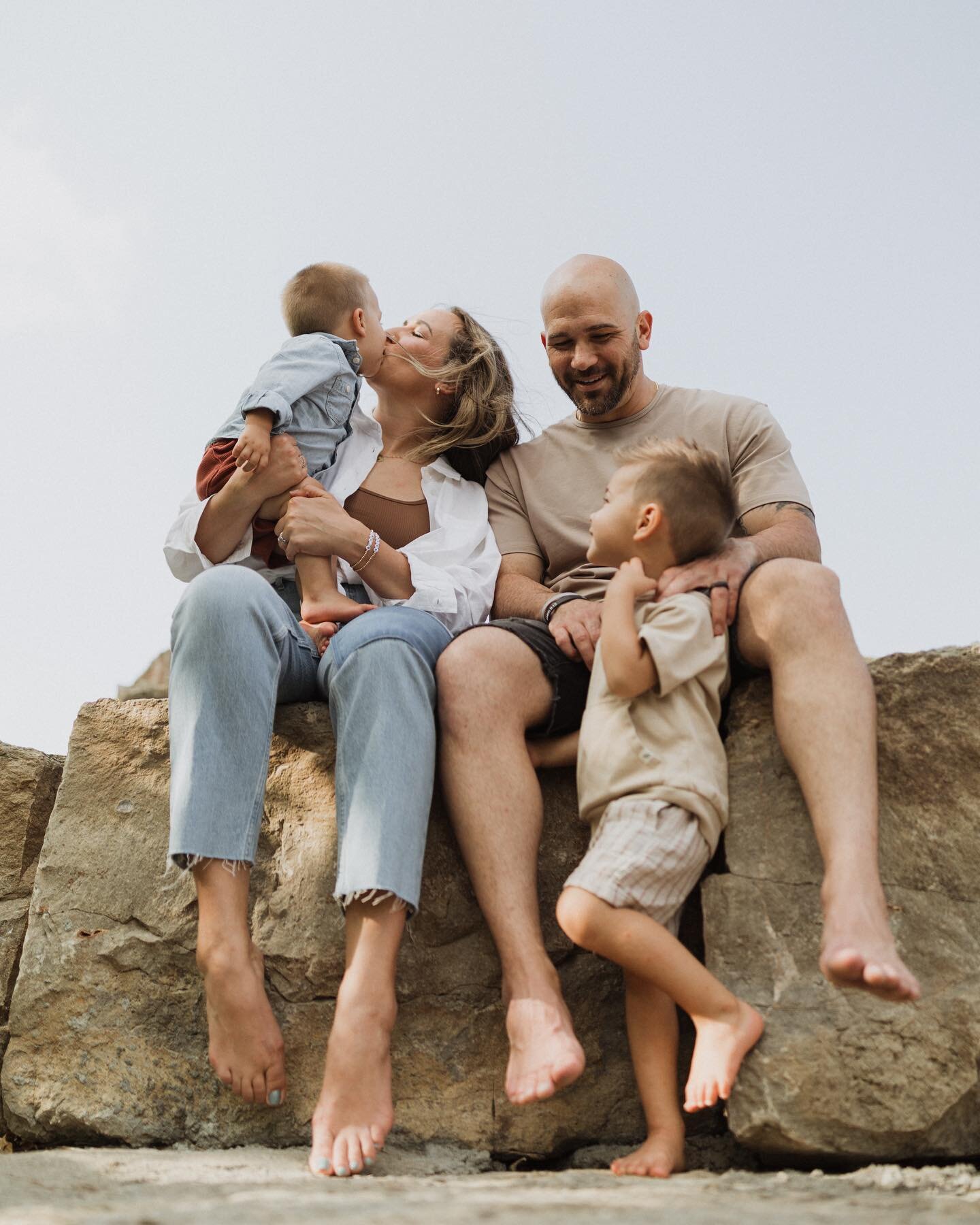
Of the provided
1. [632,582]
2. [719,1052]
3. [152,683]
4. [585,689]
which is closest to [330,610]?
[585,689]

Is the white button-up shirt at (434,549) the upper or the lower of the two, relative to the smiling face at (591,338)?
lower

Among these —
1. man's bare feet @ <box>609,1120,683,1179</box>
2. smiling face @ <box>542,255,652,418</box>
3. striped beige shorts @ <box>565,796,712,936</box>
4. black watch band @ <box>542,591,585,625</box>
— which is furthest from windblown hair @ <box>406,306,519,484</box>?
man's bare feet @ <box>609,1120,683,1179</box>

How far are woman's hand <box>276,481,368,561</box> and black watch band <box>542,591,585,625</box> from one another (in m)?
0.44

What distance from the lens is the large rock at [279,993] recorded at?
2137 millimetres

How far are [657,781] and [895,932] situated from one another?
1.58ft

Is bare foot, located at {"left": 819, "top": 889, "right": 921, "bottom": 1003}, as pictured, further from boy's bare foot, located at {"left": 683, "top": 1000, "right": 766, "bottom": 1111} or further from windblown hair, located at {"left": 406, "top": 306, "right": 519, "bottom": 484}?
windblown hair, located at {"left": 406, "top": 306, "right": 519, "bottom": 484}

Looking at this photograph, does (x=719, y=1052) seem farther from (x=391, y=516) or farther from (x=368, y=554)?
(x=391, y=516)

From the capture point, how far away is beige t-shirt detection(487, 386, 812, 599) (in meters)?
2.75

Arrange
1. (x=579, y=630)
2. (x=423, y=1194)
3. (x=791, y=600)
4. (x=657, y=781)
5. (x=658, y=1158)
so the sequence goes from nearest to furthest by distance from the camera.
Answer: (x=423, y=1194) → (x=658, y=1158) → (x=657, y=781) → (x=791, y=600) → (x=579, y=630)

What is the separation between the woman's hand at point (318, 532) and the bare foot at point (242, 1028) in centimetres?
89

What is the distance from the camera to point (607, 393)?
2996 millimetres

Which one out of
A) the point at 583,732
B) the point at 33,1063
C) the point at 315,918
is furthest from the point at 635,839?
the point at 33,1063

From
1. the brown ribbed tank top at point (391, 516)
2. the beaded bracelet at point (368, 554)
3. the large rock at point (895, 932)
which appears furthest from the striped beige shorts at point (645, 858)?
the brown ribbed tank top at point (391, 516)

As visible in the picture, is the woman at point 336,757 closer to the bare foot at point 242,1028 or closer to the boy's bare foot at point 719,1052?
the bare foot at point 242,1028
